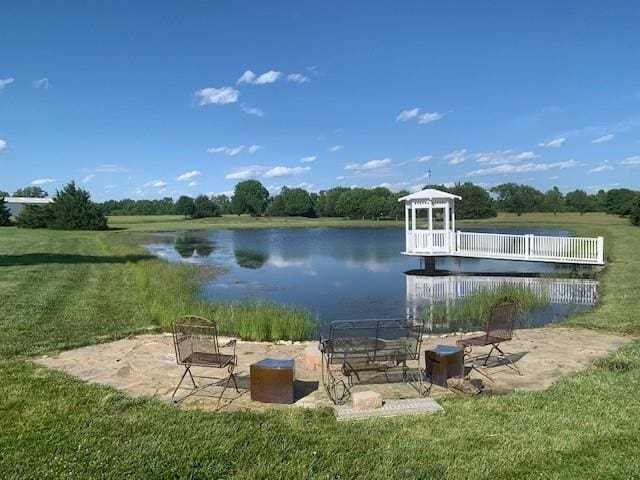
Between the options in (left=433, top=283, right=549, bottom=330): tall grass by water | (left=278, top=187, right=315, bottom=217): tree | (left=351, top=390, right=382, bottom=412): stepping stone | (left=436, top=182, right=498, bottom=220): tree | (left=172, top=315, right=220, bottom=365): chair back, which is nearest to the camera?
(left=351, top=390, right=382, bottom=412): stepping stone

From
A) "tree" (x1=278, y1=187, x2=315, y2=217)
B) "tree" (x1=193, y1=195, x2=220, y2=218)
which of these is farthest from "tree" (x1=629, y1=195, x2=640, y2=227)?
"tree" (x1=193, y1=195, x2=220, y2=218)

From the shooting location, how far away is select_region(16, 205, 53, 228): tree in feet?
159

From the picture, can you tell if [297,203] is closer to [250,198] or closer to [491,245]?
[250,198]

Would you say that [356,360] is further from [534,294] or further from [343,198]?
[343,198]

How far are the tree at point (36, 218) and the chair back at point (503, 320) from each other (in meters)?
51.4

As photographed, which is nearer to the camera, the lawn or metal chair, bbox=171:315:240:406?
the lawn

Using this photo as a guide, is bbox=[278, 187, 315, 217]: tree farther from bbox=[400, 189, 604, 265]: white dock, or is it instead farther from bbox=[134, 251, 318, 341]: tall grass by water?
bbox=[134, 251, 318, 341]: tall grass by water

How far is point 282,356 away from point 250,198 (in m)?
111

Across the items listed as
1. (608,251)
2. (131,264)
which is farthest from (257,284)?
(608,251)

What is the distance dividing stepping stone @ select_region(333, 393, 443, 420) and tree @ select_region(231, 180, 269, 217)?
351ft

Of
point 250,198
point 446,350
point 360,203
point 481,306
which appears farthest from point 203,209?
point 446,350

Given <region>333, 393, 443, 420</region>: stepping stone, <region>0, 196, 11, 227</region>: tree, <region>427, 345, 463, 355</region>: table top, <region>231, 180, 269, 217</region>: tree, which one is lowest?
<region>333, 393, 443, 420</region>: stepping stone

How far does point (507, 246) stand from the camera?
20438mm

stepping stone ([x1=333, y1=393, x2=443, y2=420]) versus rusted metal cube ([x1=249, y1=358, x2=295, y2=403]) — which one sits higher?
rusted metal cube ([x1=249, y1=358, x2=295, y2=403])
